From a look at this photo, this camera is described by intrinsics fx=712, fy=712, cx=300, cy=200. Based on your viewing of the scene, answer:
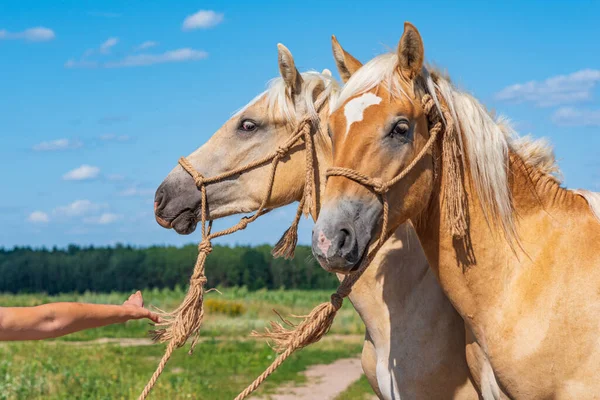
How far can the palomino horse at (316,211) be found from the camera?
3609mm

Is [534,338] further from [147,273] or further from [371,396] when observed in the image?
[147,273]

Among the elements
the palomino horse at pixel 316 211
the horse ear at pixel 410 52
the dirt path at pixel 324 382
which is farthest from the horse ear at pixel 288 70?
the dirt path at pixel 324 382

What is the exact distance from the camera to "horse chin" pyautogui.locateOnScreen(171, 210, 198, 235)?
3934mm

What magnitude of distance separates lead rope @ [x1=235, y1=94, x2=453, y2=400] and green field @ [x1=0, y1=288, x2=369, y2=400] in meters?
4.80

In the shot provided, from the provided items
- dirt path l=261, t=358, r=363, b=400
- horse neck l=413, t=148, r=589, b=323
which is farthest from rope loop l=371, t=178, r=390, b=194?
dirt path l=261, t=358, r=363, b=400

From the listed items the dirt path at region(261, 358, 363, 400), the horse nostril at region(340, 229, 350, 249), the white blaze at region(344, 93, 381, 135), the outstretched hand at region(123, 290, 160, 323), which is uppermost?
the white blaze at region(344, 93, 381, 135)

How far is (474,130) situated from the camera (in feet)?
10.1

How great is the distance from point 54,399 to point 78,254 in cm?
2633

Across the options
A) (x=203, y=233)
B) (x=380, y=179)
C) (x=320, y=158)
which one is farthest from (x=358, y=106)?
(x=203, y=233)

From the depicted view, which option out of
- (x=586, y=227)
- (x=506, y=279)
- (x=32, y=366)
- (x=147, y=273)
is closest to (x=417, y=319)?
(x=506, y=279)

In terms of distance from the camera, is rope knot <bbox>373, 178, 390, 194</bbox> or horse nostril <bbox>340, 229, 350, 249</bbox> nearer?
horse nostril <bbox>340, 229, 350, 249</bbox>

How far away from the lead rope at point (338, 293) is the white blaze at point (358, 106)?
0.22m

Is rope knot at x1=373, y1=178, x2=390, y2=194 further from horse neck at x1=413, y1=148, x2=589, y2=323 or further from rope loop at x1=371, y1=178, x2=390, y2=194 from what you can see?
horse neck at x1=413, y1=148, x2=589, y2=323

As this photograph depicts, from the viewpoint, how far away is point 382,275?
384cm
